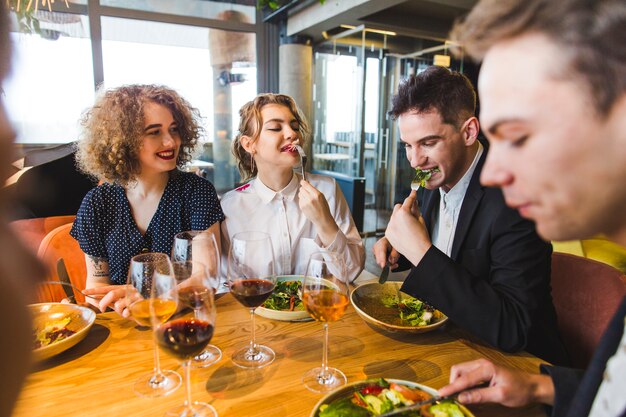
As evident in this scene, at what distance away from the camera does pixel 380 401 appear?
86cm

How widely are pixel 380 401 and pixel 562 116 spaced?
2.14 ft

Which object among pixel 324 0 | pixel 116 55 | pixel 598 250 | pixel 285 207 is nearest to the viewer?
pixel 285 207

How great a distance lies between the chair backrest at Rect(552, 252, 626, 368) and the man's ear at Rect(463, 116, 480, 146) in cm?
54

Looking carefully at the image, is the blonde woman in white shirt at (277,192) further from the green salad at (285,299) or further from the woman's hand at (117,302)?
the woman's hand at (117,302)

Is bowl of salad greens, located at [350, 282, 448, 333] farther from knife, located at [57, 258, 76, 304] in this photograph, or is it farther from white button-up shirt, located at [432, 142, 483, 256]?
knife, located at [57, 258, 76, 304]

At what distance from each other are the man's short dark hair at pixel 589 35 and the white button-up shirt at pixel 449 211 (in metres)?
1.13

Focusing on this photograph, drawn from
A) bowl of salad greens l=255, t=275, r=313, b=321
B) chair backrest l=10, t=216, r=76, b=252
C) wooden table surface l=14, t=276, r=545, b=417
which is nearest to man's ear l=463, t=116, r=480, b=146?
wooden table surface l=14, t=276, r=545, b=417

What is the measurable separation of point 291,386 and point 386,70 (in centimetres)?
542

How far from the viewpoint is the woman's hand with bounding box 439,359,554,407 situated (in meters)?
0.88

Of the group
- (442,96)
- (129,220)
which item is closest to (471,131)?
(442,96)

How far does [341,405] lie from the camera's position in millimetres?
834

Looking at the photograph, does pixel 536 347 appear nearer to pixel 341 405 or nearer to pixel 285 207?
pixel 341 405

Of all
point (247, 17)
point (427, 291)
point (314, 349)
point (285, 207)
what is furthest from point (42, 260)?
point (247, 17)

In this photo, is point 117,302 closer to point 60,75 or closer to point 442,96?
point 442,96
